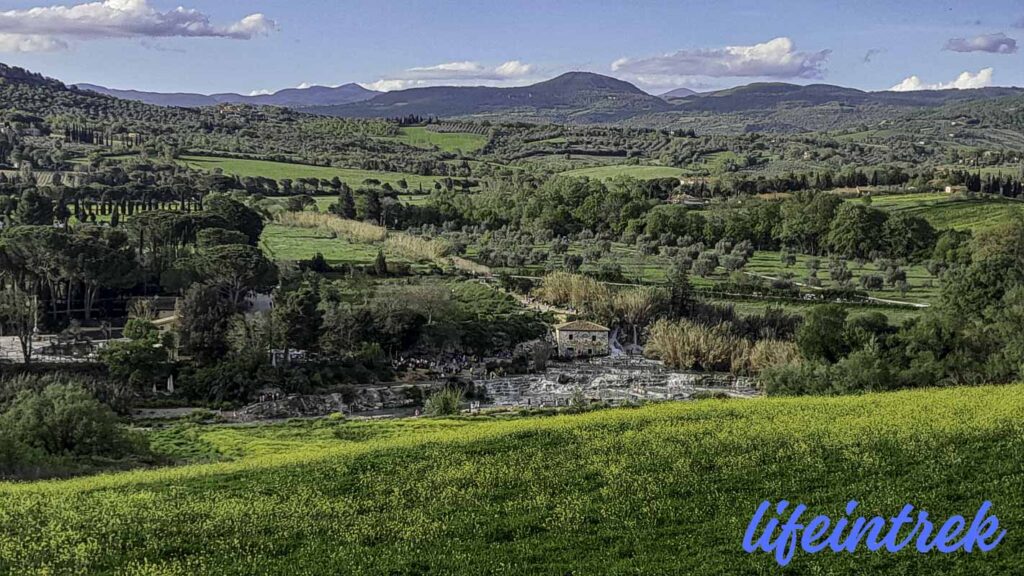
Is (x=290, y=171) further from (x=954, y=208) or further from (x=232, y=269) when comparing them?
(x=954, y=208)

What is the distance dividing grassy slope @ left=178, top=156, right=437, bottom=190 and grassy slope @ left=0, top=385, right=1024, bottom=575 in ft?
349

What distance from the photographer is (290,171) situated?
131m

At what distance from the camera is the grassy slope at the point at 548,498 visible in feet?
46.8

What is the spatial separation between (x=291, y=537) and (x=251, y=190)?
9920 cm

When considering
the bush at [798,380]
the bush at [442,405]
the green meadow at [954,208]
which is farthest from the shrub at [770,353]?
the green meadow at [954,208]

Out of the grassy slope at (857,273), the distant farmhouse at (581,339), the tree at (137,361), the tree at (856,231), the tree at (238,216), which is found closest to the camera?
the tree at (137,361)

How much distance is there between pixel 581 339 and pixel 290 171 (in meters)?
83.8

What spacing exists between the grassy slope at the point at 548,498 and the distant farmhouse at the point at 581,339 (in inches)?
1273

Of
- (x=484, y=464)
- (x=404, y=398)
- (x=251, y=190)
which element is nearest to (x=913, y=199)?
(x=251, y=190)

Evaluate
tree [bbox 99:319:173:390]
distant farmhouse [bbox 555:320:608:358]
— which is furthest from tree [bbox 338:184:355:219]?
tree [bbox 99:319:173:390]

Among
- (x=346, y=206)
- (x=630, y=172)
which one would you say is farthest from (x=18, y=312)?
(x=630, y=172)

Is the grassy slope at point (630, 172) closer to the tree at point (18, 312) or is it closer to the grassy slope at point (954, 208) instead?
the grassy slope at point (954, 208)

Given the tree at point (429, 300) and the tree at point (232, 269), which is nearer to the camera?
the tree at point (429, 300)

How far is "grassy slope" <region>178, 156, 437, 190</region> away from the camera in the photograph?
124 metres
